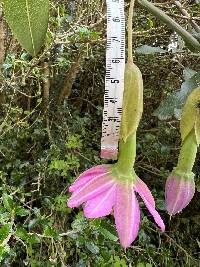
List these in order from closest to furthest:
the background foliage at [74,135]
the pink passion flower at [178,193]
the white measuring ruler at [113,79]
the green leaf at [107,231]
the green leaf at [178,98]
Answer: the white measuring ruler at [113,79] → the pink passion flower at [178,193] → the green leaf at [178,98] → the green leaf at [107,231] → the background foliage at [74,135]

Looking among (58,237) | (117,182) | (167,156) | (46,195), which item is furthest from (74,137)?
(117,182)

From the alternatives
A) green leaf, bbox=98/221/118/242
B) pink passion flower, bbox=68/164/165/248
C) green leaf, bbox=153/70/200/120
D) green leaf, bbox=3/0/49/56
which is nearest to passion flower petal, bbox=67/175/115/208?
pink passion flower, bbox=68/164/165/248

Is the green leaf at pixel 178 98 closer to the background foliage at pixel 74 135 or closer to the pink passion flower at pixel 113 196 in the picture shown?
the pink passion flower at pixel 113 196

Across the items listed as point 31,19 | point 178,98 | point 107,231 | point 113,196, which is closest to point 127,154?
point 113,196

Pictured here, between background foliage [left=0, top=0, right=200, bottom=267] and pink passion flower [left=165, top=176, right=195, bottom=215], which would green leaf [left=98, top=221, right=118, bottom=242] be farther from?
pink passion flower [left=165, top=176, right=195, bottom=215]

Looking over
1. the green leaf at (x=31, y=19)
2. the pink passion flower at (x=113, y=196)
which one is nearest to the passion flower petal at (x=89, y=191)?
the pink passion flower at (x=113, y=196)

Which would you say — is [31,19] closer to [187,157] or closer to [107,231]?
[187,157]
